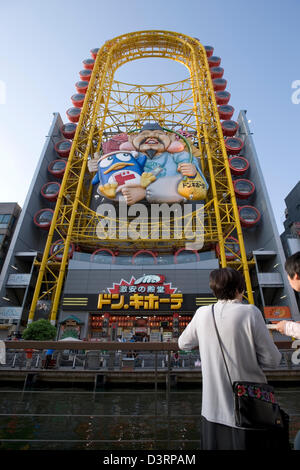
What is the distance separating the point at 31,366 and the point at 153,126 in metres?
25.3

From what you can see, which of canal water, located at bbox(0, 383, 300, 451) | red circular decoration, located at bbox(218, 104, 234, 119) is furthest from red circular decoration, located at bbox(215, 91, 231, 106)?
canal water, located at bbox(0, 383, 300, 451)

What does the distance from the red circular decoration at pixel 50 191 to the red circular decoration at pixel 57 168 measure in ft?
5.24

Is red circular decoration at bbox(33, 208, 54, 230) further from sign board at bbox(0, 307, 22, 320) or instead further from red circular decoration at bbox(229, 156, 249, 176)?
red circular decoration at bbox(229, 156, 249, 176)

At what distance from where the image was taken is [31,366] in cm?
1380

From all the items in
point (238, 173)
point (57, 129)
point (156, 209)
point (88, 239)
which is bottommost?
point (88, 239)

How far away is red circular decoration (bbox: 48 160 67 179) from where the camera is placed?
31203mm

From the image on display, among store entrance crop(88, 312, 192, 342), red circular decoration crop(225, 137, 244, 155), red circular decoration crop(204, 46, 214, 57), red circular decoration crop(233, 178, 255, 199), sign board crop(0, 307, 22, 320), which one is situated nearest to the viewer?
sign board crop(0, 307, 22, 320)

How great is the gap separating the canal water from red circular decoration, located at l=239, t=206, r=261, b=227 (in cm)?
2021

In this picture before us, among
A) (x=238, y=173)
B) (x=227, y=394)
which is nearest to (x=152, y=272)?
(x=238, y=173)

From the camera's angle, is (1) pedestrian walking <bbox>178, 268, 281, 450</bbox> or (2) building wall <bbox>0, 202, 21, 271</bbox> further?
(2) building wall <bbox>0, 202, 21, 271</bbox>

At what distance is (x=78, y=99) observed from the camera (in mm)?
35062

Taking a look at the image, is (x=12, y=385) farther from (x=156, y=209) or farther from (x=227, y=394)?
(x=156, y=209)

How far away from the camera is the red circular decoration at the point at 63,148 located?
1281 inches

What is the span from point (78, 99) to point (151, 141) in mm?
14037
